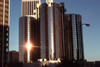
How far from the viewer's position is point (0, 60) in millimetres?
122875

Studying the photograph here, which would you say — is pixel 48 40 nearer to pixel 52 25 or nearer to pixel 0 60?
pixel 52 25

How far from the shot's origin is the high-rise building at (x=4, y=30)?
414 feet

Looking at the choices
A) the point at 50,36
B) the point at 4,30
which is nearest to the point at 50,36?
the point at 50,36

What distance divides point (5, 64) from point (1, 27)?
26.4 m

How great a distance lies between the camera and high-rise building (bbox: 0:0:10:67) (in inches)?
4970

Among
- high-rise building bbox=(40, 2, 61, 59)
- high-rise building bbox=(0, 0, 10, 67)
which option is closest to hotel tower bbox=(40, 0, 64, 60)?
high-rise building bbox=(40, 2, 61, 59)

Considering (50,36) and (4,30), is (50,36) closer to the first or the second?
(50,36)

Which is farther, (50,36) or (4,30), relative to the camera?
(50,36)

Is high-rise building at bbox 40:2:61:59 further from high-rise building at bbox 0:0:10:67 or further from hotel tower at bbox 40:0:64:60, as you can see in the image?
high-rise building at bbox 0:0:10:67

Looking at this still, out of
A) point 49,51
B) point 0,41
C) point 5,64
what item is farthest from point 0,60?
point 49,51

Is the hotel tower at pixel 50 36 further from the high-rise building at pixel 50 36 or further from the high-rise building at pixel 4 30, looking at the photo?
the high-rise building at pixel 4 30

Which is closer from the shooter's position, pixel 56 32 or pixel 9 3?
pixel 9 3

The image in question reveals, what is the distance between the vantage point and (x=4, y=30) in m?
132

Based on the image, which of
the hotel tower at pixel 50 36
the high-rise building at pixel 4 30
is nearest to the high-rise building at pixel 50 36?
the hotel tower at pixel 50 36
